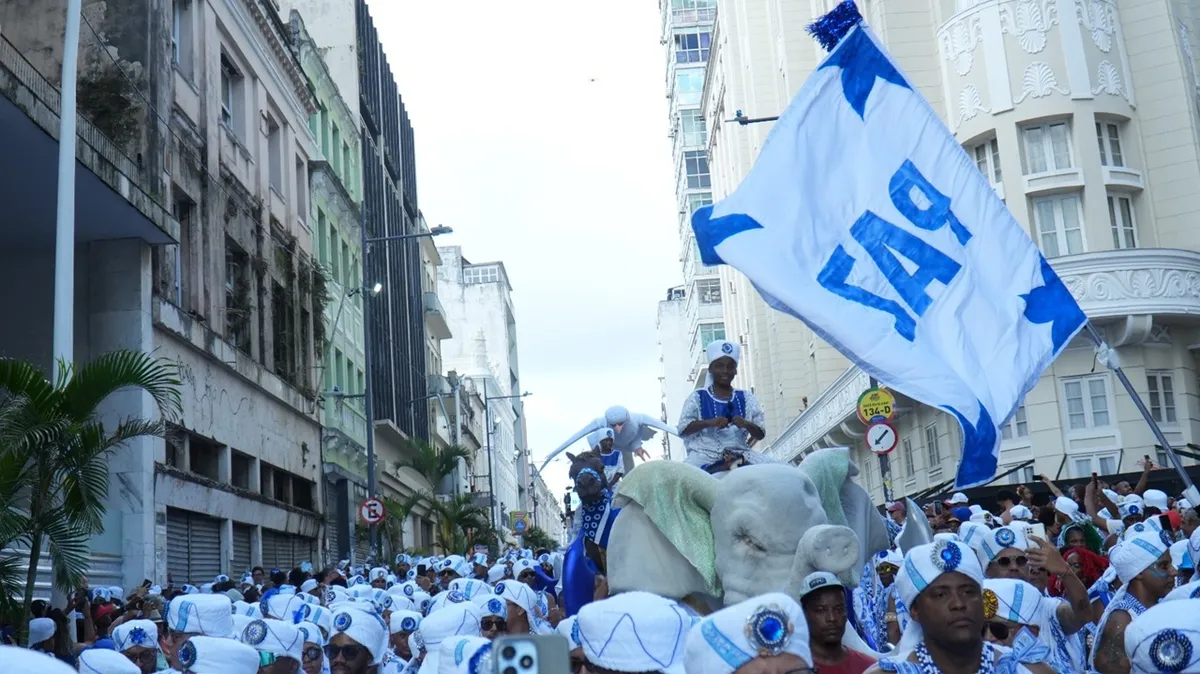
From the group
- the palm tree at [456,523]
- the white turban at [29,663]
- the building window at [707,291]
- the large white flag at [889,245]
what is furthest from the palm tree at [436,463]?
the building window at [707,291]

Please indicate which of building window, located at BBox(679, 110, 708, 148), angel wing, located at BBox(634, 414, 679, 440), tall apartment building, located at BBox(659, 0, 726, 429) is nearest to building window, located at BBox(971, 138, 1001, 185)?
angel wing, located at BBox(634, 414, 679, 440)

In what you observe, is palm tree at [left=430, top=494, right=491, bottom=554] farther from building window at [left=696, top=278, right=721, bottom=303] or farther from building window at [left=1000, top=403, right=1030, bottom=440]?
building window at [left=696, top=278, right=721, bottom=303]

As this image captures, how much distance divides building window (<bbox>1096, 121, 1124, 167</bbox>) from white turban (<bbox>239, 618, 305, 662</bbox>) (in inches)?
971

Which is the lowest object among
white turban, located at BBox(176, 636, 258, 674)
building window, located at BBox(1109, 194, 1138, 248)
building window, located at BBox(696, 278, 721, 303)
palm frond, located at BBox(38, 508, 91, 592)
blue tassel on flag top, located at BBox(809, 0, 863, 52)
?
white turban, located at BBox(176, 636, 258, 674)

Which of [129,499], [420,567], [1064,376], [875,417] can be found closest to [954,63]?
[1064,376]

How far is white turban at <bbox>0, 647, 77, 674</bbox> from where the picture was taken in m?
2.70

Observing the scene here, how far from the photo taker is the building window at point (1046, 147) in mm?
29219

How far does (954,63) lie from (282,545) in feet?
55.9

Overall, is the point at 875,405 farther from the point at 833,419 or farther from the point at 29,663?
the point at 833,419

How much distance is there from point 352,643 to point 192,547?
17.5 metres

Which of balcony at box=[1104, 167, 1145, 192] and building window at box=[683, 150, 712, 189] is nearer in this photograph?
balcony at box=[1104, 167, 1145, 192]

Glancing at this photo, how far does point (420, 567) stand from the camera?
2261cm

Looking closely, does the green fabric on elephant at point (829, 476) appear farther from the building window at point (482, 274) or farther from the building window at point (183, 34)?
the building window at point (482, 274)

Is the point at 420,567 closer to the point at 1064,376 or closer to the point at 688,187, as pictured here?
the point at 1064,376
